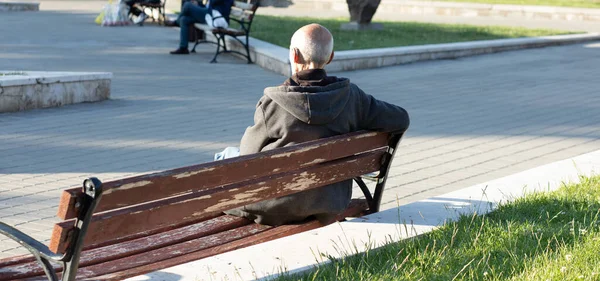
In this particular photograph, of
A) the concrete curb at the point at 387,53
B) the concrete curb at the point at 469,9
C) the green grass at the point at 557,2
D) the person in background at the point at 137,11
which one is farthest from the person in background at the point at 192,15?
the green grass at the point at 557,2

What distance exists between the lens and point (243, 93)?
427 inches

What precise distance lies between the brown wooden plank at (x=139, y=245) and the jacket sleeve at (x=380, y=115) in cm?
78

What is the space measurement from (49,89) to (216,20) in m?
4.78

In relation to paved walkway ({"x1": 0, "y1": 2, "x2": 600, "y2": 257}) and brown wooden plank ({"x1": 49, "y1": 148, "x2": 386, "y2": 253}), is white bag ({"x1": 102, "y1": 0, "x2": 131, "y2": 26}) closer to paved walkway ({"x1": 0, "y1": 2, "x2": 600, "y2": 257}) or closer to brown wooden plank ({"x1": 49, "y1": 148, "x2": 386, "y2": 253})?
paved walkway ({"x1": 0, "y1": 2, "x2": 600, "y2": 257})

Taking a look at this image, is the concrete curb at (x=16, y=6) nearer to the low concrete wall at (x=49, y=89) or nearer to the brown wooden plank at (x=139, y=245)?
the low concrete wall at (x=49, y=89)

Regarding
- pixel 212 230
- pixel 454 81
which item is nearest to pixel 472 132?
pixel 454 81

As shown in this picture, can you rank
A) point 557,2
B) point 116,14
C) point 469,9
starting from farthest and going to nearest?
point 557,2 < point 469,9 < point 116,14

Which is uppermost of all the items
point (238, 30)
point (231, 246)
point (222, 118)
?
point (231, 246)

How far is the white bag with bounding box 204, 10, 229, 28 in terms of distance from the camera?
1388cm

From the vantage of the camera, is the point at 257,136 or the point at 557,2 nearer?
the point at 257,136

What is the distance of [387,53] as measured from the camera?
1409 centimetres

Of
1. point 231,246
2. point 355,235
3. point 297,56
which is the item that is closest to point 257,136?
point 297,56

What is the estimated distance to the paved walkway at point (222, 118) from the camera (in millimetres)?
6781

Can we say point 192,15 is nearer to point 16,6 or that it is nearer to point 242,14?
point 242,14
